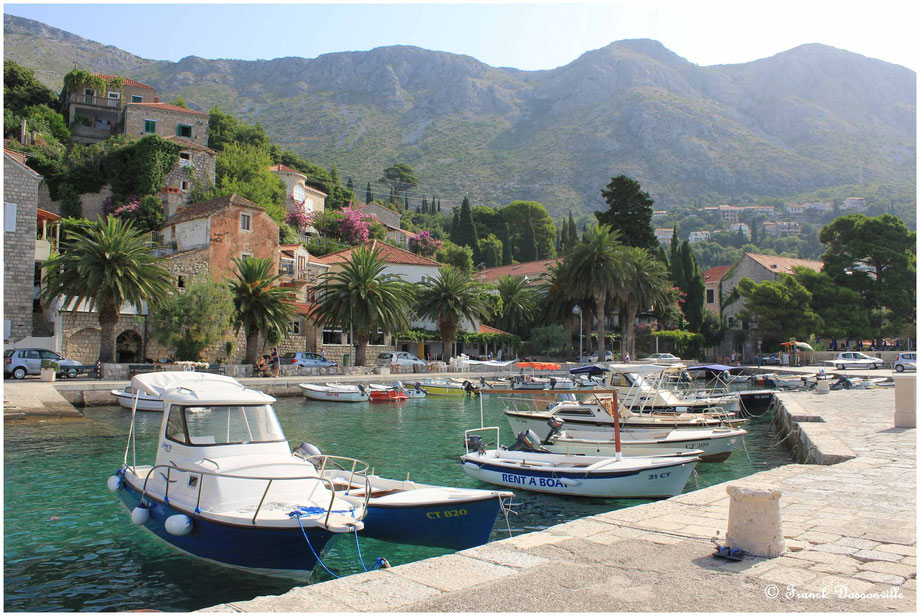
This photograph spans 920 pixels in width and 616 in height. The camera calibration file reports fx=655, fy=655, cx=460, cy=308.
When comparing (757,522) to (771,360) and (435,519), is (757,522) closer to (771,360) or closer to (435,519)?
(435,519)

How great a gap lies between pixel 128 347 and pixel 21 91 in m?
39.4

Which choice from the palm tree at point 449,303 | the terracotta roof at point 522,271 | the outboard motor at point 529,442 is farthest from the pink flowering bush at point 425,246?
the outboard motor at point 529,442

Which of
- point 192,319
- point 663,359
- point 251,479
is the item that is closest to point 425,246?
point 663,359

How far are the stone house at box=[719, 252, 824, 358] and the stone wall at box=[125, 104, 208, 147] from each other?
62.1 m

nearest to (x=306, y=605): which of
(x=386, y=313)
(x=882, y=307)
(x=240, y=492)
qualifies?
(x=240, y=492)

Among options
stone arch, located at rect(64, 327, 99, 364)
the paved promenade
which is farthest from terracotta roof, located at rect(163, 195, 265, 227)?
the paved promenade

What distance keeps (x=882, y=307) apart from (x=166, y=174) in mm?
73626

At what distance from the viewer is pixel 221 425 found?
11227 mm

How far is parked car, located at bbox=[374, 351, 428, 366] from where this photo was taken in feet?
167

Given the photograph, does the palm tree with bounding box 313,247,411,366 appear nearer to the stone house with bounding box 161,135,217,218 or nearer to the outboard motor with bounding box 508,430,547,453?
the stone house with bounding box 161,135,217,218

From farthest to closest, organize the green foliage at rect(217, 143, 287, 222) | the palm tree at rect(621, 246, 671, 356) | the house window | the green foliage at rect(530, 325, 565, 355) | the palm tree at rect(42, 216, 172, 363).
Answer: the green foliage at rect(217, 143, 287, 222) < the green foliage at rect(530, 325, 565, 355) < the palm tree at rect(621, 246, 671, 356) < the house window < the palm tree at rect(42, 216, 172, 363)

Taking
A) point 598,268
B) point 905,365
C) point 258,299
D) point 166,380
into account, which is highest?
point 598,268

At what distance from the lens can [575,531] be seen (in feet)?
27.1

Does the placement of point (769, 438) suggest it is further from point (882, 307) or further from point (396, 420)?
point (882, 307)
